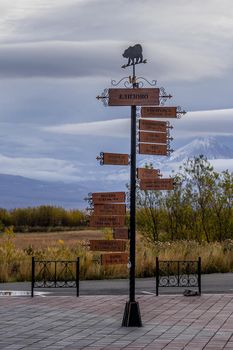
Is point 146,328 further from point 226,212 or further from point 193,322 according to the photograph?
point 226,212

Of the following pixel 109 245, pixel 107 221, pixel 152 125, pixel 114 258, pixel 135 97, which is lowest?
pixel 114 258

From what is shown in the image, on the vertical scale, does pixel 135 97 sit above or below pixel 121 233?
above

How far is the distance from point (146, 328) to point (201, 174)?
23.3 metres

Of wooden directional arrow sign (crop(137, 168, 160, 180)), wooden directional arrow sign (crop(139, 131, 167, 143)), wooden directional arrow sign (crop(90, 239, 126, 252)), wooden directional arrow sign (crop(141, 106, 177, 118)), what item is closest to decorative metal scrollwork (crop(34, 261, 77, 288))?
wooden directional arrow sign (crop(90, 239, 126, 252))

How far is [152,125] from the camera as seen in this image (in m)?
15.3

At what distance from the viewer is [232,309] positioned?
16578 mm

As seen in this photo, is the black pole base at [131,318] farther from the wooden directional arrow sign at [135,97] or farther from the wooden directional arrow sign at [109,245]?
the wooden directional arrow sign at [135,97]

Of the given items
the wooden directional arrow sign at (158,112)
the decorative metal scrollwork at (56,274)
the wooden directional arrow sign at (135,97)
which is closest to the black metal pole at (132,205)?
the wooden directional arrow sign at (135,97)

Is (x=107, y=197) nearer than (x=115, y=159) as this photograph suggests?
A: No

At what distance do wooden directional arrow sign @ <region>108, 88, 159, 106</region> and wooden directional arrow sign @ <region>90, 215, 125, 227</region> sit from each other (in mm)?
2079

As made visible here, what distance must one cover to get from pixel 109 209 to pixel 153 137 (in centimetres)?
152

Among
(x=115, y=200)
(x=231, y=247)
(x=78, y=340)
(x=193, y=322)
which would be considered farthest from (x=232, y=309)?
(x=231, y=247)

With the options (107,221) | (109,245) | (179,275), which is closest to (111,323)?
(109,245)

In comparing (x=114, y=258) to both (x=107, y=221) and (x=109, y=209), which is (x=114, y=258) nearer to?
(x=107, y=221)
